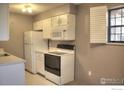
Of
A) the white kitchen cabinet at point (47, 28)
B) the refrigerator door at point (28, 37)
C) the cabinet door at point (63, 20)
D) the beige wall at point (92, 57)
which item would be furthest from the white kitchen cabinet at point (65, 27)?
the refrigerator door at point (28, 37)

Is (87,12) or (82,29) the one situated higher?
(87,12)

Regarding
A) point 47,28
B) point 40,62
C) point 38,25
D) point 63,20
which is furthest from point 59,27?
point 40,62

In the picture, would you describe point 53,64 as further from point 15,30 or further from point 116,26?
point 116,26

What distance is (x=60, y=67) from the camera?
8.63 ft

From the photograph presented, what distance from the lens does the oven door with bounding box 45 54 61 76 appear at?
2662 millimetres

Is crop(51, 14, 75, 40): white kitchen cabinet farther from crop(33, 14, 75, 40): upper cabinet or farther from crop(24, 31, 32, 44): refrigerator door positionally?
crop(24, 31, 32, 44): refrigerator door

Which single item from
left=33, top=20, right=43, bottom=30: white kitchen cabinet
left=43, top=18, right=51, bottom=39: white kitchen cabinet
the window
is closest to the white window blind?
the window

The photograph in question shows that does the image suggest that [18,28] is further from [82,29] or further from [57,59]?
[82,29]

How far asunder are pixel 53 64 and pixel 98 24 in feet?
4.05

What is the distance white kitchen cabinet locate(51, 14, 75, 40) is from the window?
0.83 meters

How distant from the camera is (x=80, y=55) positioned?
2764mm

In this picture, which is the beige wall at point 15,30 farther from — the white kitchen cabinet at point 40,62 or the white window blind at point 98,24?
the white window blind at point 98,24
